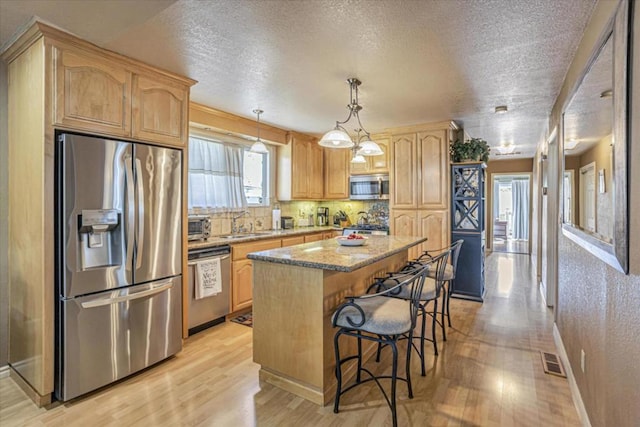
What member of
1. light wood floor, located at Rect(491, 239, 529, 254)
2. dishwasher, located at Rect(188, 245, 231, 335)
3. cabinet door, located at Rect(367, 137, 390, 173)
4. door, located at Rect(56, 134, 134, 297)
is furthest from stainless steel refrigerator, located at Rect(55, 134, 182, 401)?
light wood floor, located at Rect(491, 239, 529, 254)

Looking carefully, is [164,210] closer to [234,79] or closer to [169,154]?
[169,154]

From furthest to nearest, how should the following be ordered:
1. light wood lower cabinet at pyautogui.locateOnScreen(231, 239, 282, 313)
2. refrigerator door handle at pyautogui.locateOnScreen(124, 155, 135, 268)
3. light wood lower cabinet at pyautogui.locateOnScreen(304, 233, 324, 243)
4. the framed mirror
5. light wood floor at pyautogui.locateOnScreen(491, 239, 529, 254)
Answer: light wood floor at pyautogui.locateOnScreen(491, 239, 529, 254) < light wood lower cabinet at pyautogui.locateOnScreen(304, 233, 324, 243) < light wood lower cabinet at pyautogui.locateOnScreen(231, 239, 282, 313) < refrigerator door handle at pyautogui.locateOnScreen(124, 155, 135, 268) < the framed mirror

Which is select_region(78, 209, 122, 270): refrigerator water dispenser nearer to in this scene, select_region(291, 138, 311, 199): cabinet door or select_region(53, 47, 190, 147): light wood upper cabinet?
select_region(53, 47, 190, 147): light wood upper cabinet

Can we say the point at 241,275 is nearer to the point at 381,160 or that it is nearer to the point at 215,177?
the point at 215,177

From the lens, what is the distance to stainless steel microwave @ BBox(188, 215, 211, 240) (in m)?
3.50

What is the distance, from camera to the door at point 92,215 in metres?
2.16

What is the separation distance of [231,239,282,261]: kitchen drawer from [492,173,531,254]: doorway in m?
9.26

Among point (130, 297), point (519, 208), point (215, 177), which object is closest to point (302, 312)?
point (130, 297)

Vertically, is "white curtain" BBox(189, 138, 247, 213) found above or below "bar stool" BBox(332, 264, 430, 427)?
above

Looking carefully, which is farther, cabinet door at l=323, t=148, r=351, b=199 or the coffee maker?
the coffee maker

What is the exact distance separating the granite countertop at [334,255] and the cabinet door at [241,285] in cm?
120

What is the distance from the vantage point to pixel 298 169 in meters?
5.31

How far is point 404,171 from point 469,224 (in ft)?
3.75

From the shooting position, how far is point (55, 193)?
2164mm
